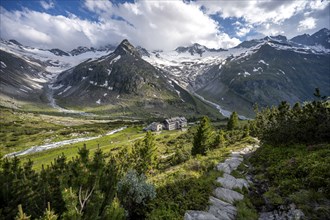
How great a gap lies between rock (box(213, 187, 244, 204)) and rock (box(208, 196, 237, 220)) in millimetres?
773

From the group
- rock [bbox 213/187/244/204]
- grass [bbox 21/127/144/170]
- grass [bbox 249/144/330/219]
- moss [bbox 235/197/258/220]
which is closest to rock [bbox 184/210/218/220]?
moss [bbox 235/197/258/220]

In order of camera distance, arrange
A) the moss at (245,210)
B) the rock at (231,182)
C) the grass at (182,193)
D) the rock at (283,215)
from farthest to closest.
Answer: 1. the rock at (231,182)
2. the grass at (182,193)
3. the moss at (245,210)
4. the rock at (283,215)

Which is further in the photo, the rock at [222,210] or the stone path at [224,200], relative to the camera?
the rock at [222,210]

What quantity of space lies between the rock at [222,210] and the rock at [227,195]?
0.77 m

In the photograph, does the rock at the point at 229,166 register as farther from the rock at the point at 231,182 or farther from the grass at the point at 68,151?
the grass at the point at 68,151

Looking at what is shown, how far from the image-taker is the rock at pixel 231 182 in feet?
77.6

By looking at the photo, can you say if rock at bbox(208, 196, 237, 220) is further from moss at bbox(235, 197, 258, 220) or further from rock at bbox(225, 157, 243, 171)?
rock at bbox(225, 157, 243, 171)

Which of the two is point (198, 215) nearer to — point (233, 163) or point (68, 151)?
point (233, 163)

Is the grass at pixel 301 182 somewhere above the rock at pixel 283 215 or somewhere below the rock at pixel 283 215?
above

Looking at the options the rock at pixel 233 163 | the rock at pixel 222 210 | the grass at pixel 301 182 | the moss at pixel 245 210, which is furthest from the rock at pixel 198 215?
the rock at pixel 233 163

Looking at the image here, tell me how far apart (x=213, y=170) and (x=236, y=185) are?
182 inches

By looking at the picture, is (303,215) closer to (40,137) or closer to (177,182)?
(177,182)

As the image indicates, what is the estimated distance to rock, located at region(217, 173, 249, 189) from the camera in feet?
77.6

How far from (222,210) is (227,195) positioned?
10.2 feet
